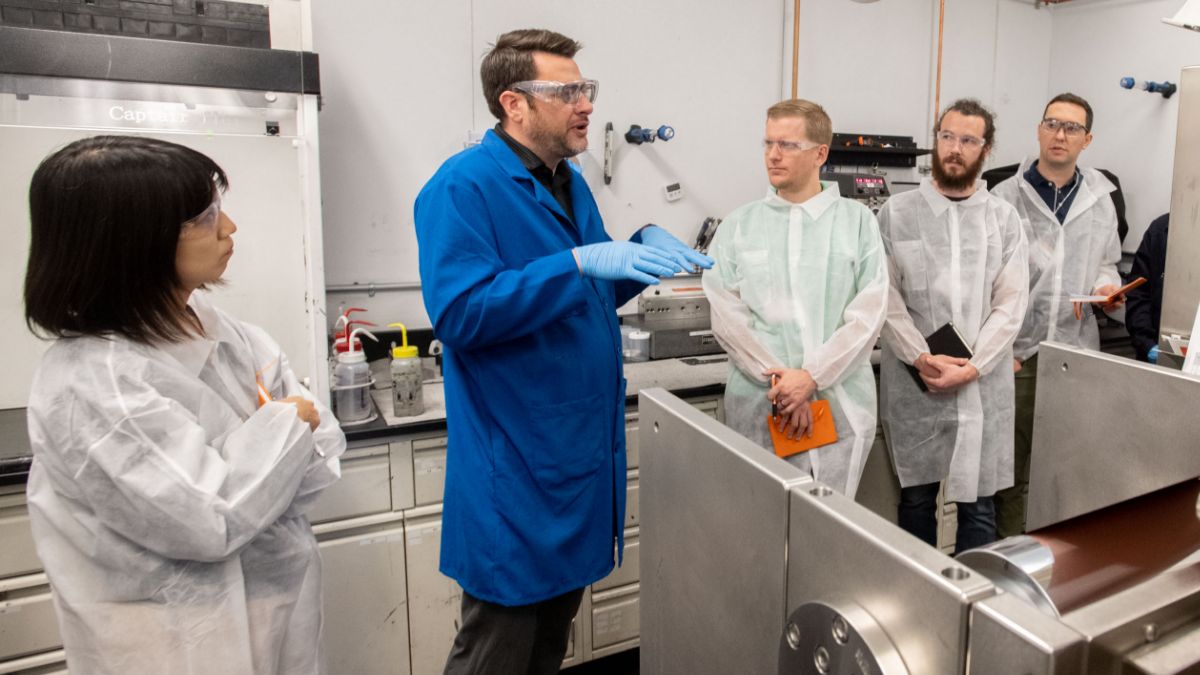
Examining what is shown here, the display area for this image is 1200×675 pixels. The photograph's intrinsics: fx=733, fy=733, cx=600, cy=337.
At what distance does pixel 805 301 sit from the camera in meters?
1.77

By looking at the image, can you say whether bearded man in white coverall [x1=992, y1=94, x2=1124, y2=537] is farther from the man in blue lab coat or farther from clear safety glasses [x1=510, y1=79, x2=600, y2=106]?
clear safety glasses [x1=510, y1=79, x2=600, y2=106]

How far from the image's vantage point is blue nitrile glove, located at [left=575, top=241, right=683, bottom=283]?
1.19m

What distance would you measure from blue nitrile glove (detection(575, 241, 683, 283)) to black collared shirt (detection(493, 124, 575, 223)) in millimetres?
243

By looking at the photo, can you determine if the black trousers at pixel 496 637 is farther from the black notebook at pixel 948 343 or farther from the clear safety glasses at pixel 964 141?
the clear safety glasses at pixel 964 141

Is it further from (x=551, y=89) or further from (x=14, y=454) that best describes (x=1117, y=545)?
(x=14, y=454)

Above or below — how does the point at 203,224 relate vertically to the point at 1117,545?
above

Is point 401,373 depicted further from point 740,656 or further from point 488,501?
point 740,656

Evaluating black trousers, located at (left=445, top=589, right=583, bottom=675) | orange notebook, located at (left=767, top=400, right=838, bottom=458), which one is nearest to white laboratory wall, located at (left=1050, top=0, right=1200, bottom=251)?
orange notebook, located at (left=767, top=400, right=838, bottom=458)

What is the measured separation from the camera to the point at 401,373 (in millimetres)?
1700

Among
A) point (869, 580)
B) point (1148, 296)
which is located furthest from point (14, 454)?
point (1148, 296)

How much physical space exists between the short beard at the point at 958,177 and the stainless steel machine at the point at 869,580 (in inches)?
52.1

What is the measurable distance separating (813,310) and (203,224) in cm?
131

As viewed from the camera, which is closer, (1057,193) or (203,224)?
(203,224)

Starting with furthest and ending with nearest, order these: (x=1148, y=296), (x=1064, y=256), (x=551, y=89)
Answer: (x=1148, y=296)
(x=1064, y=256)
(x=551, y=89)
